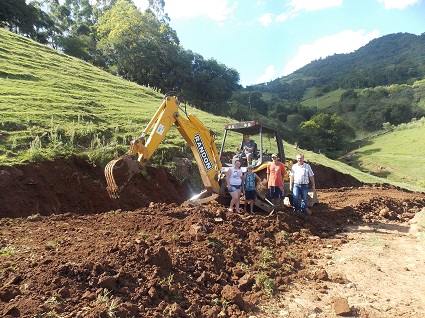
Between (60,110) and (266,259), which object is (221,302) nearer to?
(266,259)

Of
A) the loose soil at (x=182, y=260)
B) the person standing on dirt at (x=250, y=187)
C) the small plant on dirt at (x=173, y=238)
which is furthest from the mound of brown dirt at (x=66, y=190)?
the small plant on dirt at (x=173, y=238)

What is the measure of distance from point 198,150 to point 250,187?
159 centimetres

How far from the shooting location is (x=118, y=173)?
21.0ft

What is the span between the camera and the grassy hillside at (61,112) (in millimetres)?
9606

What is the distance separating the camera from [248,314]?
14.4 ft

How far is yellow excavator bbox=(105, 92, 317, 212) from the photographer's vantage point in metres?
6.49

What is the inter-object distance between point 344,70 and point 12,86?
177681mm

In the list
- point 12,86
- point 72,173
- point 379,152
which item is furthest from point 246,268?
point 379,152

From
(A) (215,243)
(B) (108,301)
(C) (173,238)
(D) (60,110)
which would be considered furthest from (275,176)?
(D) (60,110)

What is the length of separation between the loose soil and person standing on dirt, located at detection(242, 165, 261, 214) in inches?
30.2

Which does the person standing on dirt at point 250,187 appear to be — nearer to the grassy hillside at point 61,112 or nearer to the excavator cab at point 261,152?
the excavator cab at point 261,152

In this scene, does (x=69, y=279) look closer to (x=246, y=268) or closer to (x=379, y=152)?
(x=246, y=268)

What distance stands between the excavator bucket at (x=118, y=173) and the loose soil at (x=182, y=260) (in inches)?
23.1

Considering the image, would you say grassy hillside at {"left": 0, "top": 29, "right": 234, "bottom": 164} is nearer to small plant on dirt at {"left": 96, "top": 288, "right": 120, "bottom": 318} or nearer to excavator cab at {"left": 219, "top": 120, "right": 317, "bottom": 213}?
excavator cab at {"left": 219, "top": 120, "right": 317, "bottom": 213}
